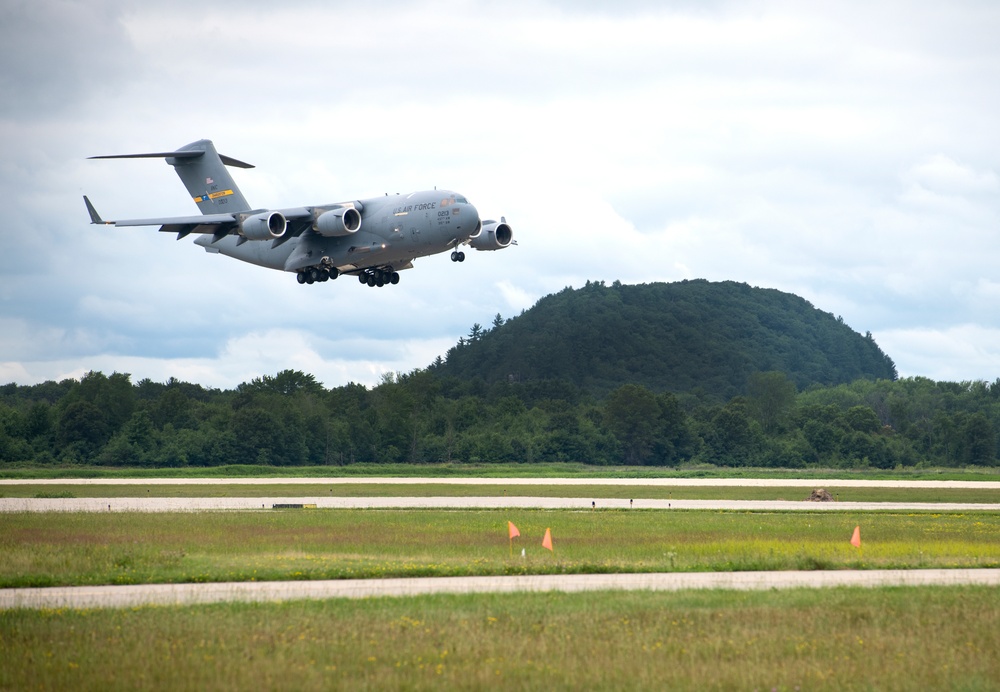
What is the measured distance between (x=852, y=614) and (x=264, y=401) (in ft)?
298

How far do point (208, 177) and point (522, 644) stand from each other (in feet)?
148

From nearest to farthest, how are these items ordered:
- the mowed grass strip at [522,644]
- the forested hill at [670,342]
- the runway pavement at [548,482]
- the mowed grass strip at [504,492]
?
the mowed grass strip at [522,644]
the mowed grass strip at [504,492]
the runway pavement at [548,482]
the forested hill at [670,342]

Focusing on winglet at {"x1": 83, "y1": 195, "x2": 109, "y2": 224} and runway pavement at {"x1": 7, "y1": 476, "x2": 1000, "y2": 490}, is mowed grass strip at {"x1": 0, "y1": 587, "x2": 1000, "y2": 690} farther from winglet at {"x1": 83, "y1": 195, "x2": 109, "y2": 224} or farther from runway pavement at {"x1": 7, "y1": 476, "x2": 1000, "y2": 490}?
runway pavement at {"x1": 7, "y1": 476, "x2": 1000, "y2": 490}

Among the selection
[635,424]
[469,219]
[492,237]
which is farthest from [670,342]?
[469,219]

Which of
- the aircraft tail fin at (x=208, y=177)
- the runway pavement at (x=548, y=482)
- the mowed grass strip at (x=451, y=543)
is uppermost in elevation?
the aircraft tail fin at (x=208, y=177)

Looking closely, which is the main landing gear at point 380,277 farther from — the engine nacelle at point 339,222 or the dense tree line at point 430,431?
the dense tree line at point 430,431

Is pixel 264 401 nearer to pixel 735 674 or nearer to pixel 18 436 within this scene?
pixel 18 436

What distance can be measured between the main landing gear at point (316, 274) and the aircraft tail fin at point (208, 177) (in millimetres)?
8331

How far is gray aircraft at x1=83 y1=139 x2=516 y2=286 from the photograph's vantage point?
144 ft

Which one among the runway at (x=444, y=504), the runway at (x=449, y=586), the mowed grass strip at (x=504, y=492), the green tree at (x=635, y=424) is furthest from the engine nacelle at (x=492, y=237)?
the green tree at (x=635, y=424)

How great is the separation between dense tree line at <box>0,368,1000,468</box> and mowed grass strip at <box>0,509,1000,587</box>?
49.5 m

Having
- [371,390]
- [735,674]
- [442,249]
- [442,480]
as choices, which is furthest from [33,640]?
[371,390]

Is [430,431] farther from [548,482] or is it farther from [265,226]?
[265,226]

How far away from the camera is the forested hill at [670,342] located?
463 ft
